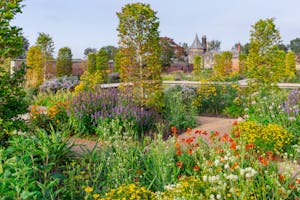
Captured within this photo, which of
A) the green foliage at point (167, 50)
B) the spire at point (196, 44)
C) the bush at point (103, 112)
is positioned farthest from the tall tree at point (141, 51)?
the spire at point (196, 44)

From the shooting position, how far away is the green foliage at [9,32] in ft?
A: 14.7

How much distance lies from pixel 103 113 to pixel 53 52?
13.0m

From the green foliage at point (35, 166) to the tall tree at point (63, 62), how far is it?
663 inches

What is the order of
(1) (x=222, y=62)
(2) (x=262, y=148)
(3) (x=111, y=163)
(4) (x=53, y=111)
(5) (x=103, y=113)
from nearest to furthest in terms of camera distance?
Answer: 1. (3) (x=111, y=163)
2. (2) (x=262, y=148)
3. (5) (x=103, y=113)
4. (4) (x=53, y=111)
5. (1) (x=222, y=62)

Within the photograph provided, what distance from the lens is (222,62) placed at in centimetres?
2280

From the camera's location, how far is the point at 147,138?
4.79 metres

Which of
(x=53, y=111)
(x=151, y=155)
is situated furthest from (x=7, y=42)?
(x=53, y=111)

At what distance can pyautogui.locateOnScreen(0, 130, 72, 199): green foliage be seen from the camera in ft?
9.86

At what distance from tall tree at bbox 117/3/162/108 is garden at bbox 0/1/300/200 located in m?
0.02

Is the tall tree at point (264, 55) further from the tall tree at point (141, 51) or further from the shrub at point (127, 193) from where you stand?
the shrub at point (127, 193)

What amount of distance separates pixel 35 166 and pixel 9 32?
6.70 ft

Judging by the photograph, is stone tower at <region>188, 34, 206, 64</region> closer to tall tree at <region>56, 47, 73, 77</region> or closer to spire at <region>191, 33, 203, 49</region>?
spire at <region>191, 33, 203, 49</region>

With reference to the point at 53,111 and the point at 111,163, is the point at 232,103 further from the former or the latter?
the point at 111,163

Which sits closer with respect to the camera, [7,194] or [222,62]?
[7,194]
